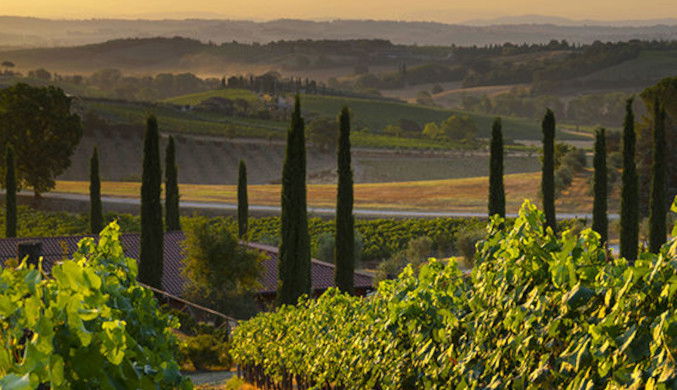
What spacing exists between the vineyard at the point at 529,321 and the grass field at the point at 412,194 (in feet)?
210

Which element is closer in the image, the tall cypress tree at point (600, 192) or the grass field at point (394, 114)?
the tall cypress tree at point (600, 192)

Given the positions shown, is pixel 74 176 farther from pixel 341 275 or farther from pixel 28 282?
pixel 28 282

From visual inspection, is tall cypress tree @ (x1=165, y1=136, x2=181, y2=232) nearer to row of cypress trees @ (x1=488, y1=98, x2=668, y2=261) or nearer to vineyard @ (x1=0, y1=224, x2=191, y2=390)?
row of cypress trees @ (x1=488, y1=98, x2=668, y2=261)

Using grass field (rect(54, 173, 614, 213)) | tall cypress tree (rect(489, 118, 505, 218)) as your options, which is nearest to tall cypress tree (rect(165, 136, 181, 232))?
tall cypress tree (rect(489, 118, 505, 218))

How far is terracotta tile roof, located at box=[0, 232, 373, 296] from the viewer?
39.9 meters

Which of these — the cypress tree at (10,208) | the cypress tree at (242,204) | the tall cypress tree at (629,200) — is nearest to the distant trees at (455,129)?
the cypress tree at (242,204)

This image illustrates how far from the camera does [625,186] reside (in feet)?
139

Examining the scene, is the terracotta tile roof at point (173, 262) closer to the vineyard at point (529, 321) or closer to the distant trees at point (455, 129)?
the vineyard at point (529, 321)

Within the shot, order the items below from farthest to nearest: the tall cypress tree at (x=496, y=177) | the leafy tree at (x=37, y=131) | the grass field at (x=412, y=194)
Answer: the grass field at (x=412, y=194) → the leafy tree at (x=37, y=131) → the tall cypress tree at (x=496, y=177)

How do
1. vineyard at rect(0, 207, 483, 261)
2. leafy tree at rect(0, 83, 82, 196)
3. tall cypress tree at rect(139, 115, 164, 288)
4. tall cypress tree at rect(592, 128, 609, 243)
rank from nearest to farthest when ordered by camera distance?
tall cypress tree at rect(139, 115, 164, 288)
tall cypress tree at rect(592, 128, 609, 243)
vineyard at rect(0, 207, 483, 261)
leafy tree at rect(0, 83, 82, 196)

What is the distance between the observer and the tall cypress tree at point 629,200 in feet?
137

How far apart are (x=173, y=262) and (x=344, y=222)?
430 inches

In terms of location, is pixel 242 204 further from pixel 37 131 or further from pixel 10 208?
pixel 37 131

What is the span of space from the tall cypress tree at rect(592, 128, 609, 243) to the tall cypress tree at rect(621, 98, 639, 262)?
121 centimetres
